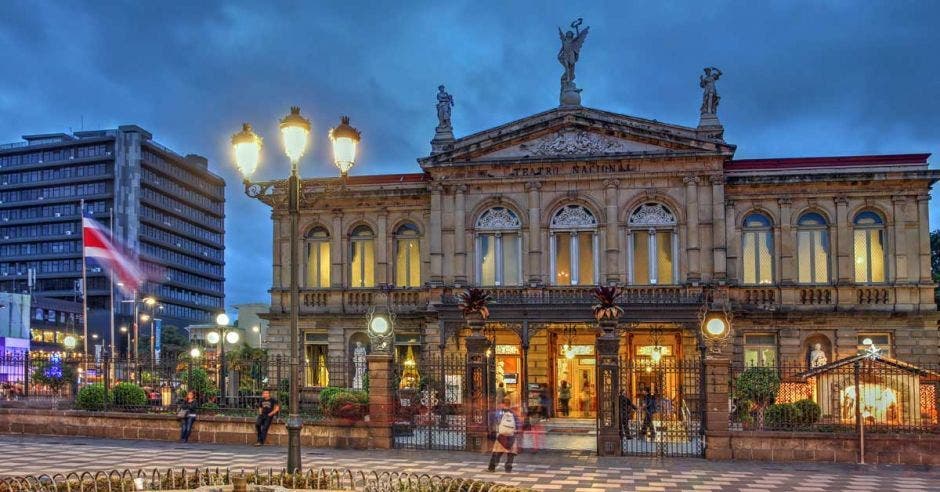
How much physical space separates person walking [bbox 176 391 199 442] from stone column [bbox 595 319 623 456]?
38.4 feet

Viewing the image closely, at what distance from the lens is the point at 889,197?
39.3 m

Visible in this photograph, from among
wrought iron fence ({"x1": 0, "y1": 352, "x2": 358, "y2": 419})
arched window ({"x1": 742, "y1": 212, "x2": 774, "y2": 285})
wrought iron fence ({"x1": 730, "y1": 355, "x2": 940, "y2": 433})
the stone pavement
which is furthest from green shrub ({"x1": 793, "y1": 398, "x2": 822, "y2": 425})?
arched window ({"x1": 742, "y1": 212, "x2": 774, "y2": 285})

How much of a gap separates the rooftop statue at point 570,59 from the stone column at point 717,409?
60.7 ft

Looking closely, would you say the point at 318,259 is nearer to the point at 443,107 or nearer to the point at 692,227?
the point at 443,107

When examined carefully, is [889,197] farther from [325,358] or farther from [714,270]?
[325,358]

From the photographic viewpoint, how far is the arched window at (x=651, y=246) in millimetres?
39750

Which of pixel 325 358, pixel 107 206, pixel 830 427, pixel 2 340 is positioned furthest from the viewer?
pixel 107 206

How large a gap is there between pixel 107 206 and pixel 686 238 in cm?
9436

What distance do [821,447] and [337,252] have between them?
24.8 meters

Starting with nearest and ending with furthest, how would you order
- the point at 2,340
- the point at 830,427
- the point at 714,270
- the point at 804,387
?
1. the point at 830,427
2. the point at 804,387
3. the point at 714,270
4. the point at 2,340

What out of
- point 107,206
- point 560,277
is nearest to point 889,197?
point 560,277

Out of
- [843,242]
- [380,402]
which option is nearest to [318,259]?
[380,402]

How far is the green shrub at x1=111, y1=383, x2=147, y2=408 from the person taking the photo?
30.0 m

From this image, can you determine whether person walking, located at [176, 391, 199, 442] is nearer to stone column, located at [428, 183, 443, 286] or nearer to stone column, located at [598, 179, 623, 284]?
stone column, located at [428, 183, 443, 286]
